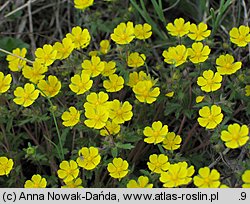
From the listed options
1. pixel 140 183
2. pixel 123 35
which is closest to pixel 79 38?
pixel 123 35

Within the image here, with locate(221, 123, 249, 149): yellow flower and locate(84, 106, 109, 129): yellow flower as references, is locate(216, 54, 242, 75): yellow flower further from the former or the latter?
locate(84, 106, 109, 129): yellow flower

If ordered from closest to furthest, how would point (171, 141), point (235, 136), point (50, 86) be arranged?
point (235, 136) → point (171, 141) → point (50, 86)

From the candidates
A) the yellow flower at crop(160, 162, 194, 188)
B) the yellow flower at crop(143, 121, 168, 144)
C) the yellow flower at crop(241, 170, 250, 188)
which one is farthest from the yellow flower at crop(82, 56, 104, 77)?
the yellow flower at crop(241, 170, 250, 188)

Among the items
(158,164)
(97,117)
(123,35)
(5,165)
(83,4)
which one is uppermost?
(83,4)

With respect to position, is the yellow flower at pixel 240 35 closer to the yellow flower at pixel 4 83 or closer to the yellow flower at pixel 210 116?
the yellow flower at pixel 210 116

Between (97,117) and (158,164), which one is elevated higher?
(97,117)

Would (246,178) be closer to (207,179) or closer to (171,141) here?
(207,179)

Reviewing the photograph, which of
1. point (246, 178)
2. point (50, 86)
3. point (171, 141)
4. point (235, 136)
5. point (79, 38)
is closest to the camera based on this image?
point (246, 178)

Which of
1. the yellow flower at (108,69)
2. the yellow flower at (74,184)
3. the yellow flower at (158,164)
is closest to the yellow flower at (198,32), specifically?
the yellow flower at (108,69)
